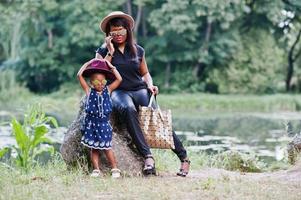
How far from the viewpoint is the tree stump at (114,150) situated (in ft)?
23.5

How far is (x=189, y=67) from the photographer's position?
35281 millimetres

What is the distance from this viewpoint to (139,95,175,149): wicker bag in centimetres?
711

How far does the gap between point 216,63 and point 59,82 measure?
874 centimetres

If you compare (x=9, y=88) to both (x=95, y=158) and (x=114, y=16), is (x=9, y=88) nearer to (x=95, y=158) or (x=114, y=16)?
(x=114, y=16)

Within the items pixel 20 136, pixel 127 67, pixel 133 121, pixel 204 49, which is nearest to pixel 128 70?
pixel 127 67

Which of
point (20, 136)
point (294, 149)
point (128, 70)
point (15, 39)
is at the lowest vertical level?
point (294, 149)

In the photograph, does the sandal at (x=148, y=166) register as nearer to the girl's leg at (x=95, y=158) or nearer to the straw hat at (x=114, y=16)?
the girl's leg at (x=95, y=158)

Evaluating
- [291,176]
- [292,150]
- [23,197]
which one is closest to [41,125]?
[23,197]

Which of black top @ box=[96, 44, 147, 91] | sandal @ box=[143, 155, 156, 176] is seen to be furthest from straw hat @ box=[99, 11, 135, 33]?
sandal @ box=[143, 155, 156, 176]

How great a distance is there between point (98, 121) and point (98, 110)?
0.12 m

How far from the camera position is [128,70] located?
721 centimetres

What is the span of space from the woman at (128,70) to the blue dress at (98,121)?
6.8 inches

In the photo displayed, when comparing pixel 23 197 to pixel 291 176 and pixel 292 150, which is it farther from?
pixel 292 150

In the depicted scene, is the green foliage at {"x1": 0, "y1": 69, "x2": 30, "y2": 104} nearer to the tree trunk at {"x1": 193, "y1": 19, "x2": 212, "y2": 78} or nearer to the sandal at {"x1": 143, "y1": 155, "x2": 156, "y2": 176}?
the tree trunk at {"x1": 193, "y1": 19, "x2": 212, "y2": 78}
